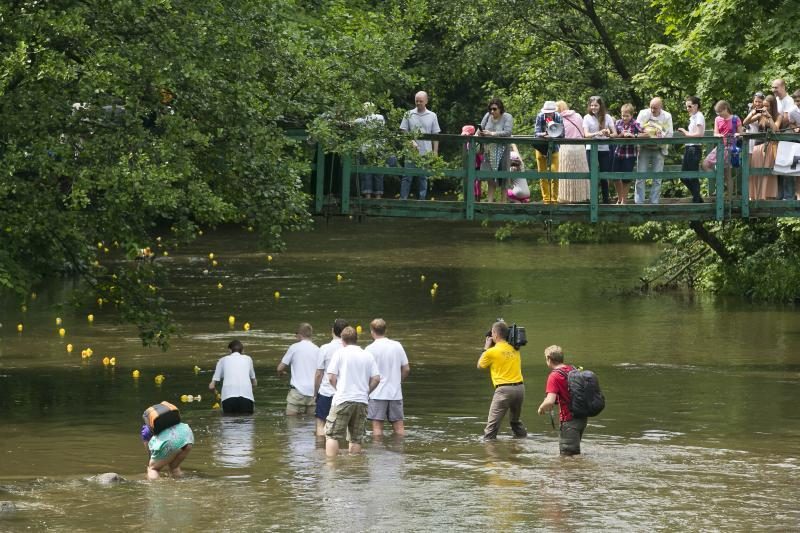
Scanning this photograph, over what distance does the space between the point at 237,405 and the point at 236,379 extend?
0.45 meters

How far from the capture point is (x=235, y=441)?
17.8 meters

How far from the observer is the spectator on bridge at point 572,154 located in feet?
72.9

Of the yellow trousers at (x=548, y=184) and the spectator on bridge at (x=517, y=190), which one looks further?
the yellow trousers at (x=548, y=184)

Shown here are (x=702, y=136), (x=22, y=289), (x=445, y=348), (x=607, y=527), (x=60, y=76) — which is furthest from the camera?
(x=445, y=348)

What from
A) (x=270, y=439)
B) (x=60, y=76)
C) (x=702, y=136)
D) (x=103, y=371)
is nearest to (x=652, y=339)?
(x=702, y=136)

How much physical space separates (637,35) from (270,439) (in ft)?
69.2

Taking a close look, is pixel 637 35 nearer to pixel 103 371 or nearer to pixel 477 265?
pixel 477 265

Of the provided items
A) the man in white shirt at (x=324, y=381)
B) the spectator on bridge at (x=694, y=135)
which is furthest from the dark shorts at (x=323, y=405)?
the spectator on bridge at (x=694, y=135)

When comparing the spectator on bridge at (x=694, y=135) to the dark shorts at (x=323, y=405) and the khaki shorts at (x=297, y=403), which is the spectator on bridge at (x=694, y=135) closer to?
the khaki shorts at (x=297, y=403)

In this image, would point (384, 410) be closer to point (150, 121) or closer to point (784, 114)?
point (150, 121)

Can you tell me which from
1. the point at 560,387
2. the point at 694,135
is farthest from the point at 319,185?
the point at 560,387

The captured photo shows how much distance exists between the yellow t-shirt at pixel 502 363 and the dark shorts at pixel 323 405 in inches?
69.4

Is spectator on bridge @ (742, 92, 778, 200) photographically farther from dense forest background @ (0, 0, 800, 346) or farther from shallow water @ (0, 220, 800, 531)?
dense forest background @ (0, 0, 800, 346)

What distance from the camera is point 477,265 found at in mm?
42688
